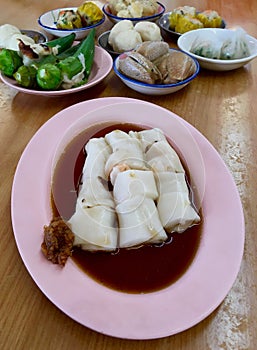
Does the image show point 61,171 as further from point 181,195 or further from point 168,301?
point 168,301

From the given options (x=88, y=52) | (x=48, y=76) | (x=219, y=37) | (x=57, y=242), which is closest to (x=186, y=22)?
(x=219, y=37)

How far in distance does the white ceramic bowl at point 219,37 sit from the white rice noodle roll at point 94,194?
2.74 ft

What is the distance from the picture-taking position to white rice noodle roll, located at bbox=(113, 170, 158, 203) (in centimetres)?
84

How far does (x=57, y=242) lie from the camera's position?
719 millimetres

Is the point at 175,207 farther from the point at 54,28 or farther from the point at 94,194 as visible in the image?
the point at 54,28

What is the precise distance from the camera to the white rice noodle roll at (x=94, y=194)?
2.69 ft

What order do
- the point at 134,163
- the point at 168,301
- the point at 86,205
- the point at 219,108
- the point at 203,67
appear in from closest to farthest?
the point at 168,301
the point at 86,205
the point at 134,163
the point at 219,108
the point at 203,67

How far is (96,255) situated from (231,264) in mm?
314

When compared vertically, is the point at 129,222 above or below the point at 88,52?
below

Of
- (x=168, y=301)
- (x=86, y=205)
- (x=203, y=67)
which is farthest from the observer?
(x=203, y=67)

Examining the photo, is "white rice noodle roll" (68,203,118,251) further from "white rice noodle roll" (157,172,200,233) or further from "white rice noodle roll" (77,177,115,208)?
"white rice noodle roll" (157,172,200,233)

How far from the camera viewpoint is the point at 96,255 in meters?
0.75

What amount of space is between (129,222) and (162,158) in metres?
0.25

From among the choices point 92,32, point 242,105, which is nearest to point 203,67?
point 242,105
